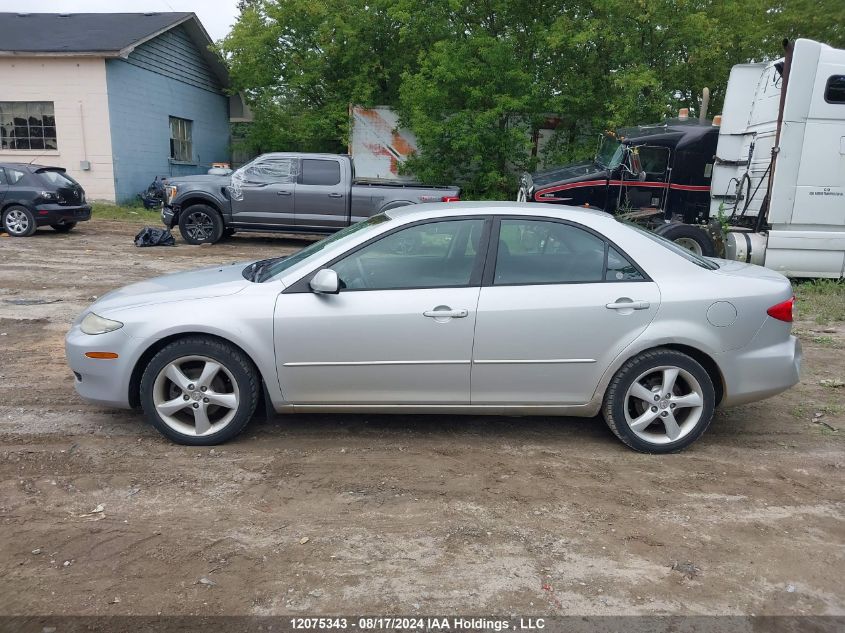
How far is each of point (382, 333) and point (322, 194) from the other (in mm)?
9743

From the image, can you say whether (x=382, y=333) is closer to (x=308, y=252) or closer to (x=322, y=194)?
(x=308, y=252)

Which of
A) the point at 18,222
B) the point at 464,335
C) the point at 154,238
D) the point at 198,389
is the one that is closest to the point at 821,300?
the point at 464,335

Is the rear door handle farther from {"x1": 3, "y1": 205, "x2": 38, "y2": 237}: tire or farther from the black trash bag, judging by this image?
{"x1": 3, "y1": 205, "x2": 38, "y2": 237}: tire

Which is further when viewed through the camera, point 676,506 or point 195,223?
point 195,223

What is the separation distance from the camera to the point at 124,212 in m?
18.8

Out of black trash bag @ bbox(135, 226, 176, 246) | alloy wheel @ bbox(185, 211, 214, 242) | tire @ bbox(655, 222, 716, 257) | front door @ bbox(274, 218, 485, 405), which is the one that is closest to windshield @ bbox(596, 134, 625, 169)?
tire @ bbox(655, 222, 716, 257)

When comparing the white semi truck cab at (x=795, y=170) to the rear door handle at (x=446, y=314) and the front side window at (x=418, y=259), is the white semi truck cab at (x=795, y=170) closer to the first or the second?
the front side window at (x=418, y=259)

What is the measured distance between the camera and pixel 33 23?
21516 mm

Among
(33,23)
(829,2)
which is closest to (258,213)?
(33,23)

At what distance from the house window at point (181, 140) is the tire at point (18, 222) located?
9.67 meters

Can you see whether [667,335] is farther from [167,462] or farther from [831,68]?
[831,68]

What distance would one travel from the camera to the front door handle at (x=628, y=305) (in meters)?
4.15

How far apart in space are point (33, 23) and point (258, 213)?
1436 centimetres

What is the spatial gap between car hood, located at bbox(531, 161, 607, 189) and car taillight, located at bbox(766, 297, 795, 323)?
7805mm
